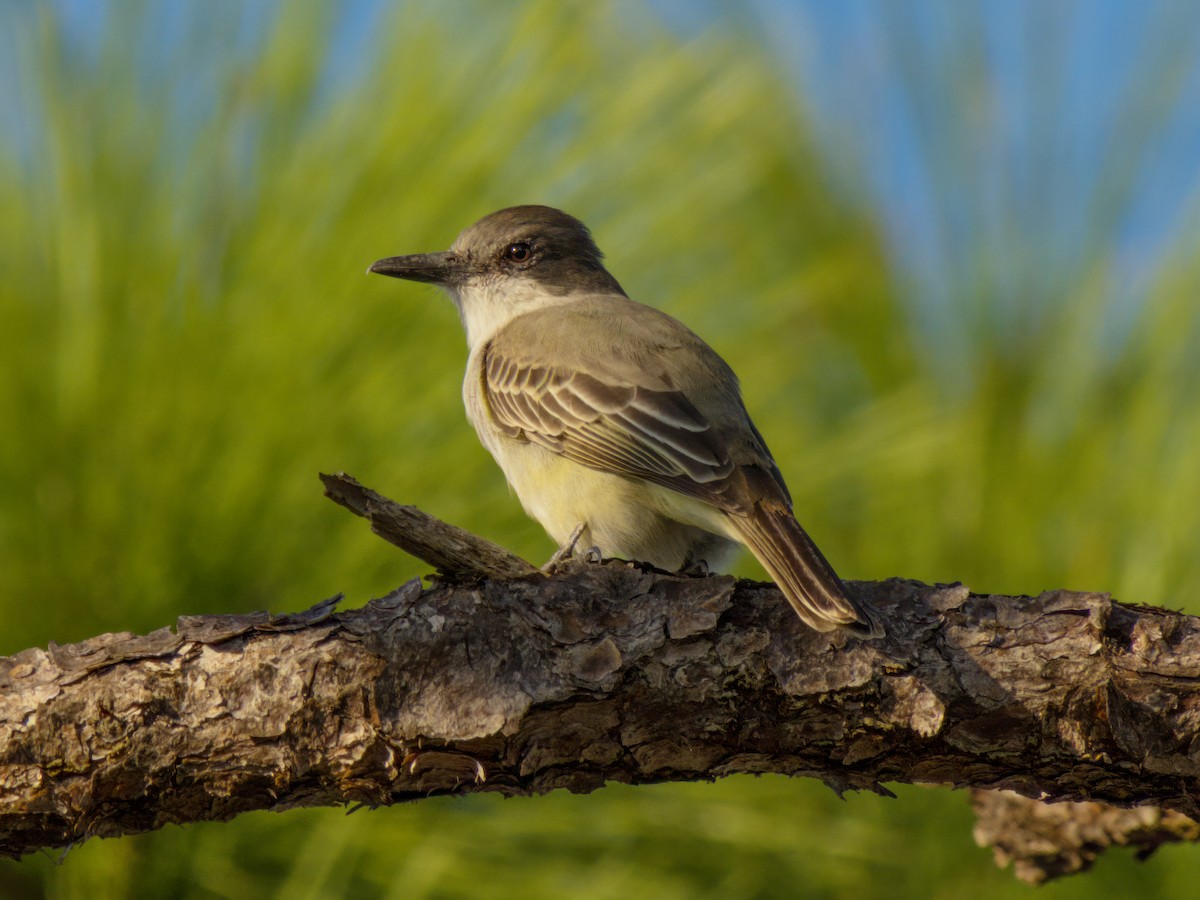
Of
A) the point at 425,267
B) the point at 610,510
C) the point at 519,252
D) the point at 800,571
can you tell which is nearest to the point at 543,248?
the point at 519,252

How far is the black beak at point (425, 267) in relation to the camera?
4328mm

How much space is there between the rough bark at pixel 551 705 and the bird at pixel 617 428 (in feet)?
1.55

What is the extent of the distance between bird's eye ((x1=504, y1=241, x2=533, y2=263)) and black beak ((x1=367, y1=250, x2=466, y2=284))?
0.90 feet

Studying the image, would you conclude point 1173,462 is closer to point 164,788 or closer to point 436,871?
point 436,871

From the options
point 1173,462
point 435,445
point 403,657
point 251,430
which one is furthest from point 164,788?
point 1173,462

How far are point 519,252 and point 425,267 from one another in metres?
0.62

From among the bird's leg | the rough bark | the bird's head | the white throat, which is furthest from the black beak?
the rough bark

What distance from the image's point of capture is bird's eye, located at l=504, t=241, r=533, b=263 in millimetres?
4961

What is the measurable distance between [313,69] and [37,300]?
1097 mm

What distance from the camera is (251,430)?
13.0ft

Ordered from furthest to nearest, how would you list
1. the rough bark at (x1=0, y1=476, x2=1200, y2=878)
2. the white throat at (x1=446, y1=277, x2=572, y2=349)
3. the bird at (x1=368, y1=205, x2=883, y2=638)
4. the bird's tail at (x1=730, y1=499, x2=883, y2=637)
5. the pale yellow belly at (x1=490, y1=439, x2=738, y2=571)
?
the white throat at (x1=446, y1=277, x2=572, y2=349)
the pale yellow belly at (x1=490, y1=439, x2=738, y2=571)
the bird at (x1=368, y1=205, x2=883, y2=638)
the bird's tail at (x1=730, y1=499, x2=883, y2=637)
the rough bark at (x1=0, y1=476, x2=1200, y2=878)

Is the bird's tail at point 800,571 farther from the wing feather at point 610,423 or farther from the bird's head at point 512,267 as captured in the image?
the bird's head at point 512,267

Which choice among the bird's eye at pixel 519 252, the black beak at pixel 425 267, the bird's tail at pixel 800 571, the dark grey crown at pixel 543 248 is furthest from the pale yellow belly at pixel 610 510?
the bird's eye at pixel 519 252

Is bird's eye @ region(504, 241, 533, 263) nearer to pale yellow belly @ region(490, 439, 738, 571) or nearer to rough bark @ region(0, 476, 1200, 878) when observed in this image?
pale yellow belly @ region(490, 439, 738, 571)
